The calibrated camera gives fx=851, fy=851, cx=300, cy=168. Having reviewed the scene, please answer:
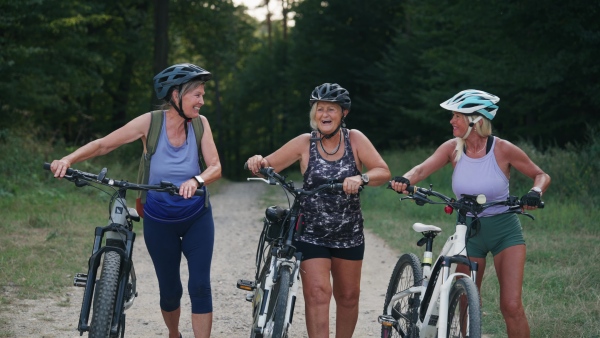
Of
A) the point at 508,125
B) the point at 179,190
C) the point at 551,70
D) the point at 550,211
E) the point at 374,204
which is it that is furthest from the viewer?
the point at 508,125

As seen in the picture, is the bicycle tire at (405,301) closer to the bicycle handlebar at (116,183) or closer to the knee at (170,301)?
the knee at (170,301)

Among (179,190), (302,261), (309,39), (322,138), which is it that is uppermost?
(309,39)

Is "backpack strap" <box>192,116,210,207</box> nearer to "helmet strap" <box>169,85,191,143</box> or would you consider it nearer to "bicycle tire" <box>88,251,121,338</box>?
"helmet strap" <box>169,85,191,143</box>

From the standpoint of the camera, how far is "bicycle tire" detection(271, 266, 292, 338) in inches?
194

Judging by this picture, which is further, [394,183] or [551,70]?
[551,70]

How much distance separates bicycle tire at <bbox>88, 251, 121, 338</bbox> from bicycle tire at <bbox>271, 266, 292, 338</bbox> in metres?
0.94

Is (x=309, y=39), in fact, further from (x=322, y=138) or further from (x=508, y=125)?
(x=322, y=138)

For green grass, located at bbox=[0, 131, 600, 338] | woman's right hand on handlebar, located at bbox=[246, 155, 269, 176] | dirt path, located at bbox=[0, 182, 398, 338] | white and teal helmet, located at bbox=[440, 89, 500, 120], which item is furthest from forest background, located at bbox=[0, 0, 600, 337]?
white and teal helmet, located at bbox=[440, 89, 500, 120]

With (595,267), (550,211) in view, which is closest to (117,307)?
(595,267)

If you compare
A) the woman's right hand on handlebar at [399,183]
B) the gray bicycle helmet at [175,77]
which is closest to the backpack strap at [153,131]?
the gray bicycle helmet at [175,77]

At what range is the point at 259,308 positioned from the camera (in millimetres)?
5152

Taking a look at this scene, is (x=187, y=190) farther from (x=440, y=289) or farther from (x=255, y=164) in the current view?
(x=440, y=289)

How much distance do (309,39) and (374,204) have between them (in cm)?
3103

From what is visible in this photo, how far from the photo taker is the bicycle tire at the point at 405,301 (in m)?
5.65
